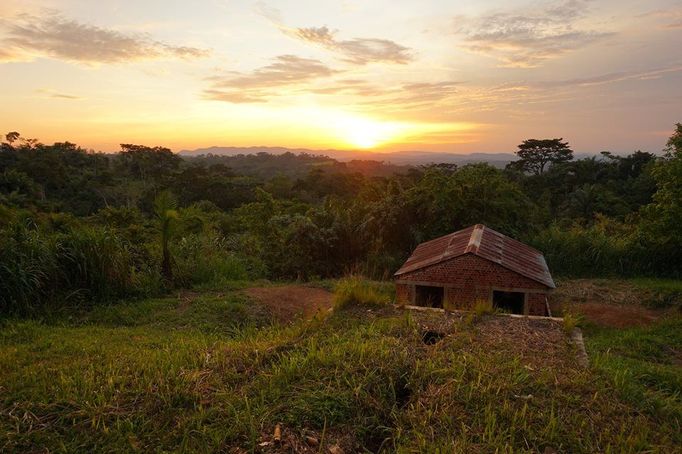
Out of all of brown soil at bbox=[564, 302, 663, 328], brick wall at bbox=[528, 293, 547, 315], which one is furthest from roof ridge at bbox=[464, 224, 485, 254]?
brown soil at bbox=[564, 302, 663, 328]

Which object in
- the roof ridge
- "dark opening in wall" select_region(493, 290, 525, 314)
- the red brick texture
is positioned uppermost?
the roof ridge

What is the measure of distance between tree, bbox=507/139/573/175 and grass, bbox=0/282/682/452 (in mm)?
49008

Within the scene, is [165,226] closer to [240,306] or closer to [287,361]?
[240,306]

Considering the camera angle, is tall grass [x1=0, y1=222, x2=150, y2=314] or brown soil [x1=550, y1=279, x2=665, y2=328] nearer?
tall grass [x1=0, y1=222, x2=150, y2=314]

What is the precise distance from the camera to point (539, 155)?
51.9 metres

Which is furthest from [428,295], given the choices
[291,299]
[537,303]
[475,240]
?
[291,299]

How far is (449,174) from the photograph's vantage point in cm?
1764

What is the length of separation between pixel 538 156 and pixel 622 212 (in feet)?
79.8

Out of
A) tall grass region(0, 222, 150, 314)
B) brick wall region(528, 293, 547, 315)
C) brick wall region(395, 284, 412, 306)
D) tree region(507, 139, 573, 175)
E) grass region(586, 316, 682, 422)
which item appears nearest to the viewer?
grass region(586, 316, 682, 422)

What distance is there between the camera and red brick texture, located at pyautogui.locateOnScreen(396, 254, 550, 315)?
10.1 meters

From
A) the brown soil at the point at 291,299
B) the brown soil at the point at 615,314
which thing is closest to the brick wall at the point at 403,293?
the brown soil at the point at 291,299

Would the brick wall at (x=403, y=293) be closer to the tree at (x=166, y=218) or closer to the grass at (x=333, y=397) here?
the grass at (x=333, y=397)

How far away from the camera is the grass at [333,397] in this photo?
3.70 m

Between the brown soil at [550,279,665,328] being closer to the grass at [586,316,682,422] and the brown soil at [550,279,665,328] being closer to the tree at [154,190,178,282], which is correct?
the grass at [586,316,682,422]
